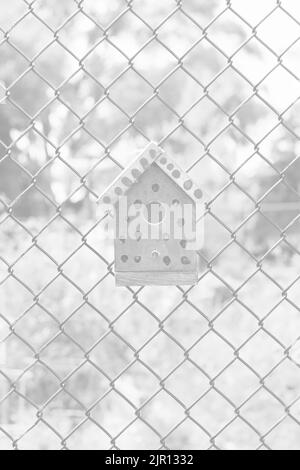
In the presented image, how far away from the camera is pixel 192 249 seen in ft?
6.64

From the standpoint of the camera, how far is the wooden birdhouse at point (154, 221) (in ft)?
6.54

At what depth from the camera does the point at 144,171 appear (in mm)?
2002

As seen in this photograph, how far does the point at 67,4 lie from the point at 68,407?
5.92 meters

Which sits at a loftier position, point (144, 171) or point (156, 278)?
Answer: point (144, 171)

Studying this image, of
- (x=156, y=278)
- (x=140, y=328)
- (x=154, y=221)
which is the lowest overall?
(x=156, y=278)

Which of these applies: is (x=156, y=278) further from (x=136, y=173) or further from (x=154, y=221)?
(x=136, y=173)

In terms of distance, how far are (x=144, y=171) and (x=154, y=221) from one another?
0.35 feet

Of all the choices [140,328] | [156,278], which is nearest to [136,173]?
[156,278]

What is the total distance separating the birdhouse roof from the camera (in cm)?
198

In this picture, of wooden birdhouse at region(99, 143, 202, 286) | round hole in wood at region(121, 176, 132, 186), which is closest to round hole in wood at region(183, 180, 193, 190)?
wooden birdhouse at region(99, 143, 202, 286)

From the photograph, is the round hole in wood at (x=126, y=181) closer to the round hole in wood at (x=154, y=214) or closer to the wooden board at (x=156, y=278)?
the round hole in wood at (x=154, y=214)
